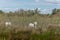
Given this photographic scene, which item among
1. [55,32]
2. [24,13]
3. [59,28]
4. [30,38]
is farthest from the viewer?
[24,13]

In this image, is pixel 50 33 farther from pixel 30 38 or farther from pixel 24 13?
pixel 24 13

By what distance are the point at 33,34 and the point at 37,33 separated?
17 centimetres

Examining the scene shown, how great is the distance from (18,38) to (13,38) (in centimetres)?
16

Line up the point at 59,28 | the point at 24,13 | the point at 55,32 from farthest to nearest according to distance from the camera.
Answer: the point at 24,13 → the point at 59,28 → the point at 55,32

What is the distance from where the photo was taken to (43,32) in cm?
748

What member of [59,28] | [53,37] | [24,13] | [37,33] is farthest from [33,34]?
[24,13]

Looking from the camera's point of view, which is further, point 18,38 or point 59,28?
point 59,28

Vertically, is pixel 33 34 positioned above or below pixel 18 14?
above

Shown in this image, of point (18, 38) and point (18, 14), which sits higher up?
point (18, 38)

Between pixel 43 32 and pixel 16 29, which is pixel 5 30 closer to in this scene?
pixel 16 29

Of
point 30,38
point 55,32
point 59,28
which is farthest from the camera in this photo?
point 59,28

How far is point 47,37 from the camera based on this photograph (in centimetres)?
704

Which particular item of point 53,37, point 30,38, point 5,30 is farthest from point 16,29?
point 53,37

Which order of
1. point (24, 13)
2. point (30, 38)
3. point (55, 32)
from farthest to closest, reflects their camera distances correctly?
point (24, 13), point (55, 32), point (30, 38)
